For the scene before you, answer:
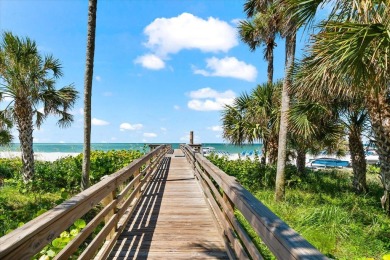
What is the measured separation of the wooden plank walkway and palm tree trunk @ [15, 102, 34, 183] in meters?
7.77

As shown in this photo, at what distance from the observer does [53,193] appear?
38.4 ft

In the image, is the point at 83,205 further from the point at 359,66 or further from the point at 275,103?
the point at 275,103

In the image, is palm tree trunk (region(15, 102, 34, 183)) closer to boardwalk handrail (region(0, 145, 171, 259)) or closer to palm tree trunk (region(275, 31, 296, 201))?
palm tree trunk (region(275, 31, 296, 201))

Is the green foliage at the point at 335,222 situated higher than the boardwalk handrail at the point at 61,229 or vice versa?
the boardwalk handrail at the point at 61,229

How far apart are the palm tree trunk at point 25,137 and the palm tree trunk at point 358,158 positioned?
1310cm

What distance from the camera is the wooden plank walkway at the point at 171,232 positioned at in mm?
3869

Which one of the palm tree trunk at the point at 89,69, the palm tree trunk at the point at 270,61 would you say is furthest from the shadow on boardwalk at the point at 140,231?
the palm tree trunk at the point at 270,61

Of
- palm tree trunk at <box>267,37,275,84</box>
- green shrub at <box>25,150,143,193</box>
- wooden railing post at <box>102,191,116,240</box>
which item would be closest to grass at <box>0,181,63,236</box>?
green shrub at <box>25,150,143,193</box>

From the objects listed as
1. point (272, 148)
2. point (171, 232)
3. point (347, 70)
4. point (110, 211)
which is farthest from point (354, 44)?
point (272, 148)

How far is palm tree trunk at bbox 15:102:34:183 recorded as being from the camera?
505 inches

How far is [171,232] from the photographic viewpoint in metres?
4.70

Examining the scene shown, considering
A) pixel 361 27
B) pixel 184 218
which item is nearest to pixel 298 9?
pixel 361 27

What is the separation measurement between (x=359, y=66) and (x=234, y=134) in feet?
32.1

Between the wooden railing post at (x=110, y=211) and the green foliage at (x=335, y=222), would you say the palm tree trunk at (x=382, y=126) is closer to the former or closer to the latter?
the green foliage at (x=335, y=222)
